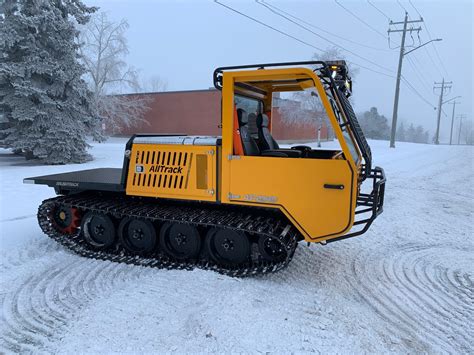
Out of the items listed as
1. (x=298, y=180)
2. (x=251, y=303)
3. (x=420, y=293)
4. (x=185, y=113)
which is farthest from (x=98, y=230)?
(x=185, y=113)

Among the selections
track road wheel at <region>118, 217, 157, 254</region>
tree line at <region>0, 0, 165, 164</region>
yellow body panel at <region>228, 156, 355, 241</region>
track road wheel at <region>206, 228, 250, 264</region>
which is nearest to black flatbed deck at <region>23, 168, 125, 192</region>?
track road wheel at <region>118, 217, 157, 254</region>

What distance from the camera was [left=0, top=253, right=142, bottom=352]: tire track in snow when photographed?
3211 mm

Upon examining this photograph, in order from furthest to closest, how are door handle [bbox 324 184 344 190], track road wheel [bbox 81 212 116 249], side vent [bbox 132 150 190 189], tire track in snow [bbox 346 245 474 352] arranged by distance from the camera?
track road wheel [bbox 81 212 116 249]
side vent [bbox 132 150 190 189]
door handle [bbox 324 184 344 190]
tire track in snow [bbox 346 245 474 352]

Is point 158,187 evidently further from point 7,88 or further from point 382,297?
point 7,88

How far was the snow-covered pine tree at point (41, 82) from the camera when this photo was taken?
1387 centimetres

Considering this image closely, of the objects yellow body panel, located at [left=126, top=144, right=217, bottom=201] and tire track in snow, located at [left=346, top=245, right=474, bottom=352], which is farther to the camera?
yellow body panel, located at [left=126, top=144, right=217, bottom=201]

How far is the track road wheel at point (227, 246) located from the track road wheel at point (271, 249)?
185 mm

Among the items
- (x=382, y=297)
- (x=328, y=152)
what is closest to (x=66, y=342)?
(x=382, y=297)

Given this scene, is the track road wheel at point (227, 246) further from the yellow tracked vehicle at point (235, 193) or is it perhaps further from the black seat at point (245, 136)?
the black seat at point (245, 136)

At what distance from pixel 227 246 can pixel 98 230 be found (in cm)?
207

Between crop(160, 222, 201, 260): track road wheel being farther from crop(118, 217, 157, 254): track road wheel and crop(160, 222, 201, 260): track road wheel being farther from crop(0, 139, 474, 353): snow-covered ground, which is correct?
crop(0, 139, 474, 353): snow-covered ground

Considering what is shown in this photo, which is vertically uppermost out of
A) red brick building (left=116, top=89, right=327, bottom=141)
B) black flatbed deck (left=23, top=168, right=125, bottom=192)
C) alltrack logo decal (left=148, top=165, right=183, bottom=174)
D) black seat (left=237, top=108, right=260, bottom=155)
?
red brick building (left=116, top=89, right=327, bottom=141)

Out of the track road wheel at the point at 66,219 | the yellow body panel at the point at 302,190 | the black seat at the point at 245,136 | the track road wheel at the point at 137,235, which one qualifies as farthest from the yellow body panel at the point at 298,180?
the track road wheel at the point at 66,219

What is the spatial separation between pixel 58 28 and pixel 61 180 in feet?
38.3
